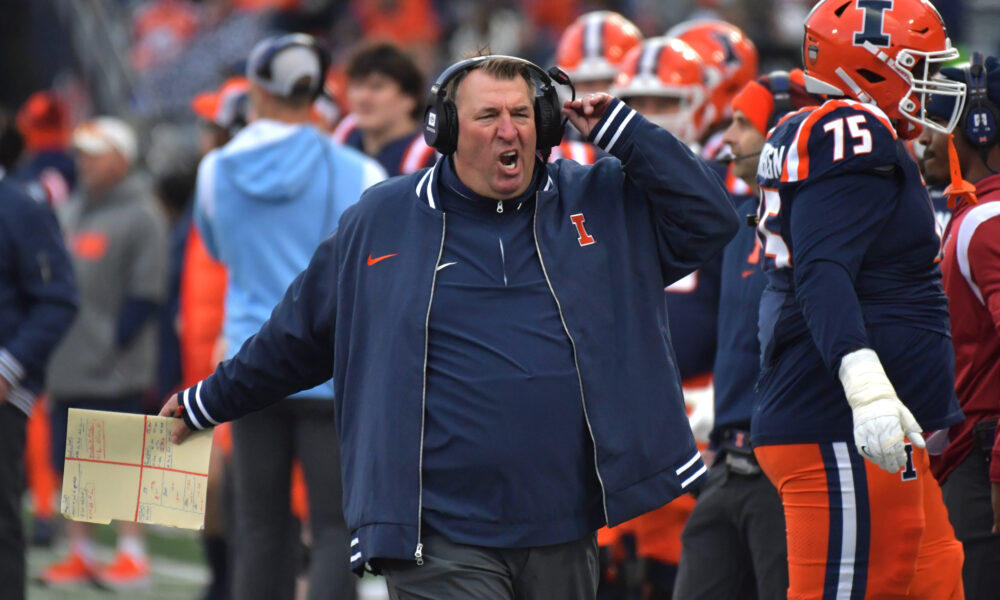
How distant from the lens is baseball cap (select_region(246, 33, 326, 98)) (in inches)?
235

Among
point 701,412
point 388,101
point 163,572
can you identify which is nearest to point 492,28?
point 163,572

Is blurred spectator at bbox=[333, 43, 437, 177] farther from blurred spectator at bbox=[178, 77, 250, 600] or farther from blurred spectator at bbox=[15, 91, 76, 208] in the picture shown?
blurred spectator at bbox=[15, 91, 76, 208]

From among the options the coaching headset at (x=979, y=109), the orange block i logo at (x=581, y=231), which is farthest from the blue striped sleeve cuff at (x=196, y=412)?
the coaching headset at (x=979, y=109)

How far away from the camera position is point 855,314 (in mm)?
3770

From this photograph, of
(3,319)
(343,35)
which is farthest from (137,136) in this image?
(3,319)

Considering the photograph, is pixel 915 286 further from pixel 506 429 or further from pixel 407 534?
pixel 407 534

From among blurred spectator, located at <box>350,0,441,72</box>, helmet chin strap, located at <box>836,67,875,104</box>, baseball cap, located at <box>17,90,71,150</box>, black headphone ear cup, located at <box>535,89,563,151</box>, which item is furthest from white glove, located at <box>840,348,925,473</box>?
blurred spectator, located at <box>350,0,441,72</box>

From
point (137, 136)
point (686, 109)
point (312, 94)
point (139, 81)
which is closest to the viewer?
point (312, 94)

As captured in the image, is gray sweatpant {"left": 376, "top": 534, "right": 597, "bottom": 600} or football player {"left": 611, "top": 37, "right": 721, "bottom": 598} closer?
gray sweatpant {"left": 376, "top": 534, "right": 597, "bottom": 600}

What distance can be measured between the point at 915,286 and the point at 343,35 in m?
14.3

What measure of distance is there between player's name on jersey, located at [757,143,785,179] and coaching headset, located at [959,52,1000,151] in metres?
0.82

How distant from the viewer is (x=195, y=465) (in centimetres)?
428

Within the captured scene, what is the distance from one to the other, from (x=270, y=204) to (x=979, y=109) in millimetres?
2655

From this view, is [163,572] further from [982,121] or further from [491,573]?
[982,121]
